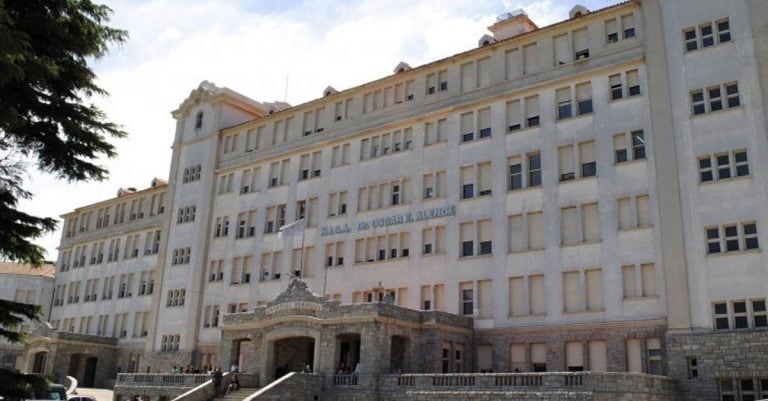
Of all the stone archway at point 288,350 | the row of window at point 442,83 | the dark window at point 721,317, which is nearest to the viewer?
the dark window at point 721,317

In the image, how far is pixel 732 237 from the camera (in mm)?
34469

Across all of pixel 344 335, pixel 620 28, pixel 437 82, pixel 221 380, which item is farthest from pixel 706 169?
pixel 221 380

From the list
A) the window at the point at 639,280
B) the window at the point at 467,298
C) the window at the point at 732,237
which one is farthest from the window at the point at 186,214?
the window at the point at 732,237

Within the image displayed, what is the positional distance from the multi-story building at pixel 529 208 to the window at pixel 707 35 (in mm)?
74

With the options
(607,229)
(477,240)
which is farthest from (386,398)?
(607,229)

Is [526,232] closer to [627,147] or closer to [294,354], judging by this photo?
[627,147]

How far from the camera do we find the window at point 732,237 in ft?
111

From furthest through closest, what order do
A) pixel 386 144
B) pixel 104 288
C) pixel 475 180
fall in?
pixel 104 288
pixel 386 144
pixel 475 180

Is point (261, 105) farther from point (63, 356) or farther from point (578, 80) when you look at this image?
point (578, 80)

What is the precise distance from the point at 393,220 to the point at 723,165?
19458 mm

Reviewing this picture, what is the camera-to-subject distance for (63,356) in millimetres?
60812

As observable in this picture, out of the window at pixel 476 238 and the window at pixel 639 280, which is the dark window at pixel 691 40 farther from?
the window at pixel 476 238

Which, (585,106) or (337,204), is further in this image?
(337,204)

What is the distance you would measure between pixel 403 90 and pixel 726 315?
24.5 meters
